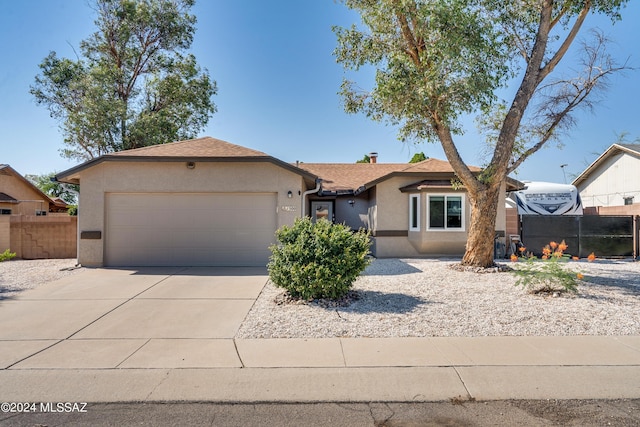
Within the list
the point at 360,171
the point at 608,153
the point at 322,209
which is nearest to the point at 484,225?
the point at 322,209

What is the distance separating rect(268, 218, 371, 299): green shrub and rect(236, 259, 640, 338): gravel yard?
13.5 inches

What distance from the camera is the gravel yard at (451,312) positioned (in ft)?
19.0

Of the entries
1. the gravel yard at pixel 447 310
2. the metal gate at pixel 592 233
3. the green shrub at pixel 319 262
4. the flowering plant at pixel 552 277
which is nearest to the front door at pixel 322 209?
the metal gate at pixel 592 233

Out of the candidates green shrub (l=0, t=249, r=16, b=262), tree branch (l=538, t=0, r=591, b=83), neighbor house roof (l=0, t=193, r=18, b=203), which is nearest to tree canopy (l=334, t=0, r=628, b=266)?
tree branch (l=538, t=0, r=591, b=83)

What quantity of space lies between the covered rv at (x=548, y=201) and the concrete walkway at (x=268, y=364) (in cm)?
1348

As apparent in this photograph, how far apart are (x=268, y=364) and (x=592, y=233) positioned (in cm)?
1482

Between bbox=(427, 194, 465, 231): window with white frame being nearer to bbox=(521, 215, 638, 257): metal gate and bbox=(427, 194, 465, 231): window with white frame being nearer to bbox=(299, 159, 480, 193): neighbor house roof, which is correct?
bbox=(299, 159, 480, 193): neighbor house roof

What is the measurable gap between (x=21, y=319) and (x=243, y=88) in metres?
13.1

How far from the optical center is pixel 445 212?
541 inches

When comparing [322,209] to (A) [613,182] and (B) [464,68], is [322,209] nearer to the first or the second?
(B) [464,68]

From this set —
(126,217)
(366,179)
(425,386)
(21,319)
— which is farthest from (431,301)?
(366,179)

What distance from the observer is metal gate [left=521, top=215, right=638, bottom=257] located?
14523 millimetres

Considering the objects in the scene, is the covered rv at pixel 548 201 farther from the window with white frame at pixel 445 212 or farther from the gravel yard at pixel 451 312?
the gravel yard at pixel 451 312

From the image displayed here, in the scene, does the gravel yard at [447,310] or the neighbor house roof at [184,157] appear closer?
the gravel yard at [447,310]
